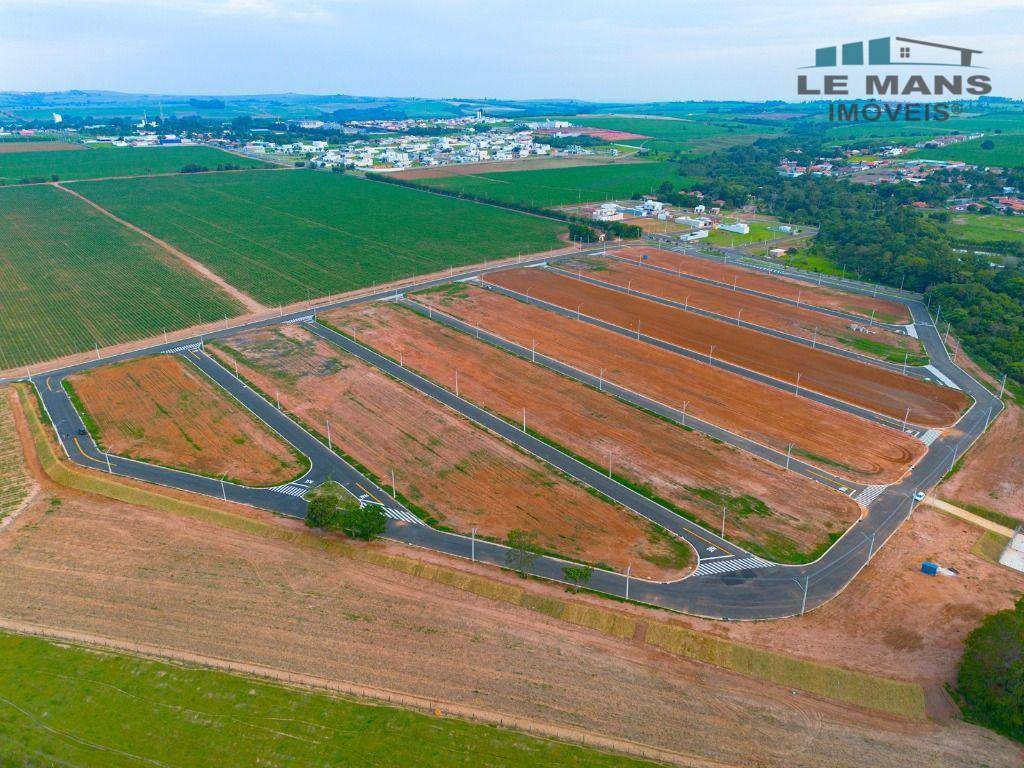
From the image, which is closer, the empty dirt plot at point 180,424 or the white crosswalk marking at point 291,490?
the white crosswalk marking at point 291,490

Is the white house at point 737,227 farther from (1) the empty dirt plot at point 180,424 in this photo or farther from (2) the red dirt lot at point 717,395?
(1) the empty dirt plot at point 180,424

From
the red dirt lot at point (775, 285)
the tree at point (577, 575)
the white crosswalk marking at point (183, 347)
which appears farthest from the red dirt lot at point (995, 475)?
the white crosswalk marking at point (183, 347)

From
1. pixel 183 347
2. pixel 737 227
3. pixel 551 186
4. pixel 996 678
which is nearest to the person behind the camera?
pixel 996 678

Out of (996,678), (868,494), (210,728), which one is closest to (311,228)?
(868,494)

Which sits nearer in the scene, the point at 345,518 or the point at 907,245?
the point at 345,518

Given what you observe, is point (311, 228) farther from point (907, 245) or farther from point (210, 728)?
point (210, 728)

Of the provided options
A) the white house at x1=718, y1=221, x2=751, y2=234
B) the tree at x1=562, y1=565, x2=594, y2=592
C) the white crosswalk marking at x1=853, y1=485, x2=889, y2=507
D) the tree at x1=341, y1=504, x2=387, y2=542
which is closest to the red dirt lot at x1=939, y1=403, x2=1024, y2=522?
the white crosswalk marking at x1=853, y1=485, x2=889, y2=507
